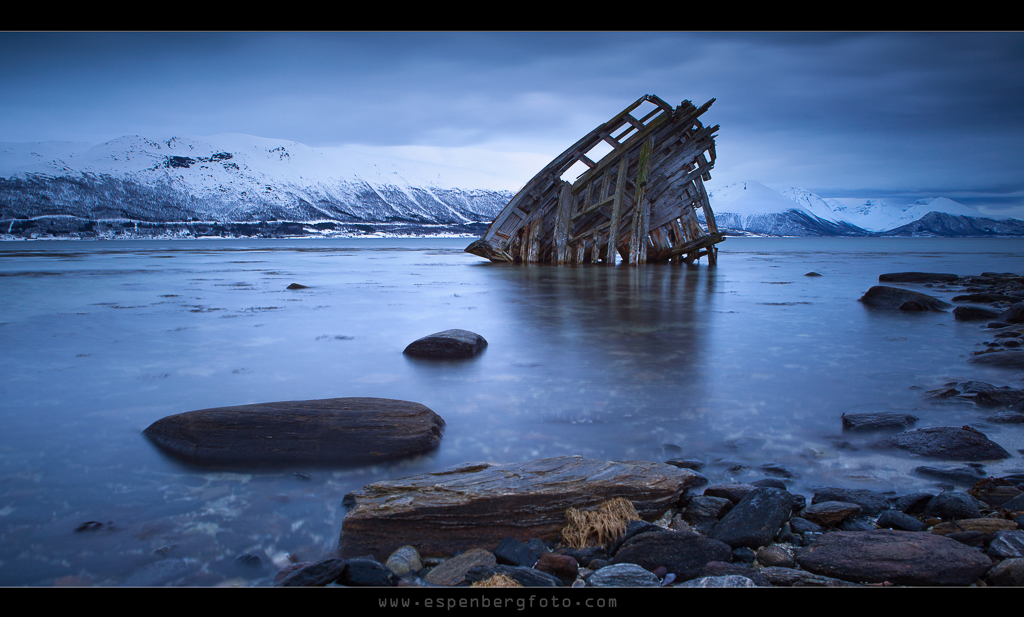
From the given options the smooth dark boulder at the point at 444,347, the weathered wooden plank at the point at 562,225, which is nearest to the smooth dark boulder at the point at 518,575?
the smooth dark boulder at the point at 444,347

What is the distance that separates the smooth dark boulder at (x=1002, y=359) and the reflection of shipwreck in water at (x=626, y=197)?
15538mm

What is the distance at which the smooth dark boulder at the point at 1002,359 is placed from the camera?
6.32 meters

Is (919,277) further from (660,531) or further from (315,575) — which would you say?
(315,575)

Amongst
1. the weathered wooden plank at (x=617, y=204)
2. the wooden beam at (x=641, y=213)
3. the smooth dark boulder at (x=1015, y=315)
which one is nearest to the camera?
the smooth dark boulder at (x=1015, y=315)

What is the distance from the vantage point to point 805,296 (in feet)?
48.8

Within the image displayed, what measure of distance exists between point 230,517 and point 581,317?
7776 millimetres

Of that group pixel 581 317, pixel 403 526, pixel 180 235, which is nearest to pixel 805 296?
pixel 581 317

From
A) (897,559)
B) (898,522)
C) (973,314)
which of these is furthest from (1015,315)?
(897,559)

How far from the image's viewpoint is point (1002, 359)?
21.2ft

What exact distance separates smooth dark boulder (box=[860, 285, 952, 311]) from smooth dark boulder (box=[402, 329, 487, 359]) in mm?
9151

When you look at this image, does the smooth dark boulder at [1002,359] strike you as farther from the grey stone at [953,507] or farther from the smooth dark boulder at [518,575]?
the smooth dark boulder at [518,575]

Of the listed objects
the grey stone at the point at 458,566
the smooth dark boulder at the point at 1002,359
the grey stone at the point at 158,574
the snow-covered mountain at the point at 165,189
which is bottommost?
the grey stone at the point at 158,574

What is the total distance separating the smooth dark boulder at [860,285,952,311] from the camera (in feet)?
36.3
